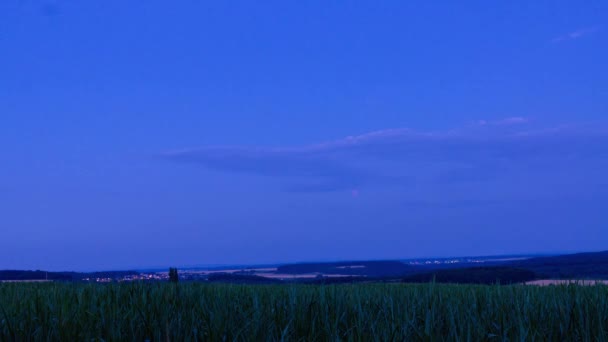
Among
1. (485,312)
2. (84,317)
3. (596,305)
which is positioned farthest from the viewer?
(596,305)

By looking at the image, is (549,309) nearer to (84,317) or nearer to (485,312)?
(485,312)

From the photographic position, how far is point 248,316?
431cm

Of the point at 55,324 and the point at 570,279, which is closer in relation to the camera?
the point at 55,324

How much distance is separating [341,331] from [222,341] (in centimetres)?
98

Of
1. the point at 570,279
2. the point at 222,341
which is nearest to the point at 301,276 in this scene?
the point at 570,279

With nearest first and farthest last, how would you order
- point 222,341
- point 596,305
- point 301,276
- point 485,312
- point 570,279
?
point 222,341, point 485,312, point 596,305, point 570,279, point 301,276

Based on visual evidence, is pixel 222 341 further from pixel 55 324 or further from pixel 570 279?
pixel 570 279

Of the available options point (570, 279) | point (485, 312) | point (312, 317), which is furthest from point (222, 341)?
point (570, 279)

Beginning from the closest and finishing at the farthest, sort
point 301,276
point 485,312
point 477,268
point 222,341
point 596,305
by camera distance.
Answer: point 222,341, point 485,312, point 596,305, point 301,276, point 477,268

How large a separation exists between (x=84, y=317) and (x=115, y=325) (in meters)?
0.40

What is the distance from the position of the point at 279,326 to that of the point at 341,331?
1.51 feet

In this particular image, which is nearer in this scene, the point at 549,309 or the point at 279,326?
the point at 279,326

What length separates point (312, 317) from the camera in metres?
4.18

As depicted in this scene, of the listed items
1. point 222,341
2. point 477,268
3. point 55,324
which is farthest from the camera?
point 477,268
